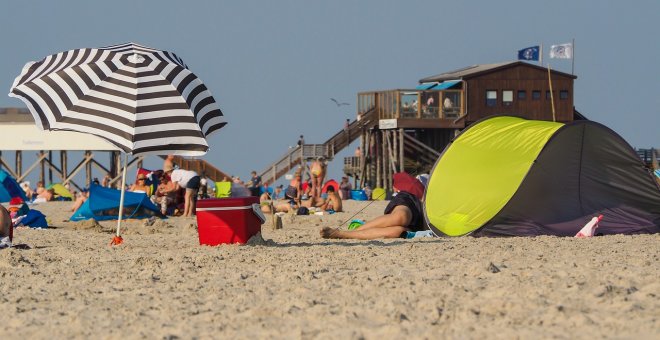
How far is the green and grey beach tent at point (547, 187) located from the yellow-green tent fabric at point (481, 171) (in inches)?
0.5

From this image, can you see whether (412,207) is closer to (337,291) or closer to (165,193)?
(337,291)

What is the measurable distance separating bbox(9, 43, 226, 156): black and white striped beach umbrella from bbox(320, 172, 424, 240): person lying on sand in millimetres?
2287

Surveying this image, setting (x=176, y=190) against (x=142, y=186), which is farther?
(x=142, y=186)

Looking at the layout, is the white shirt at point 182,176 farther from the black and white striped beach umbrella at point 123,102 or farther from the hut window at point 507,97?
the hut window at point 507,97

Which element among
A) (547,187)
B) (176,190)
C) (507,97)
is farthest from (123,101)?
(507,97)

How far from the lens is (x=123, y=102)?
11.0 meters

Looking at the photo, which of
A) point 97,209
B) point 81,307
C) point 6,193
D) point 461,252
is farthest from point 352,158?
point 81,307

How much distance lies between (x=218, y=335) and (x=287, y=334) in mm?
372

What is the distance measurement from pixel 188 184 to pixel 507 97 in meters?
27.1

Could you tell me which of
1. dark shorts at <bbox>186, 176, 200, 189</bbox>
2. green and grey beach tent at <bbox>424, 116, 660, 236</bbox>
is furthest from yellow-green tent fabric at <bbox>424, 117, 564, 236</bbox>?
dark shorts at <bbox>186, 176, 200, 189</bbox>

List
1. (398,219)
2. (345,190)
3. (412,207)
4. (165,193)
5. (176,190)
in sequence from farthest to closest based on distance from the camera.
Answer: (345,190)
(176,190)
(165,193)
(412,207)
(398,219)

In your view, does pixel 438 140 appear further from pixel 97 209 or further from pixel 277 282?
pixel 277 282

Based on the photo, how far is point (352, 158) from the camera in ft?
156

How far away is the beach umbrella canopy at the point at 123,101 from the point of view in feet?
36.0
